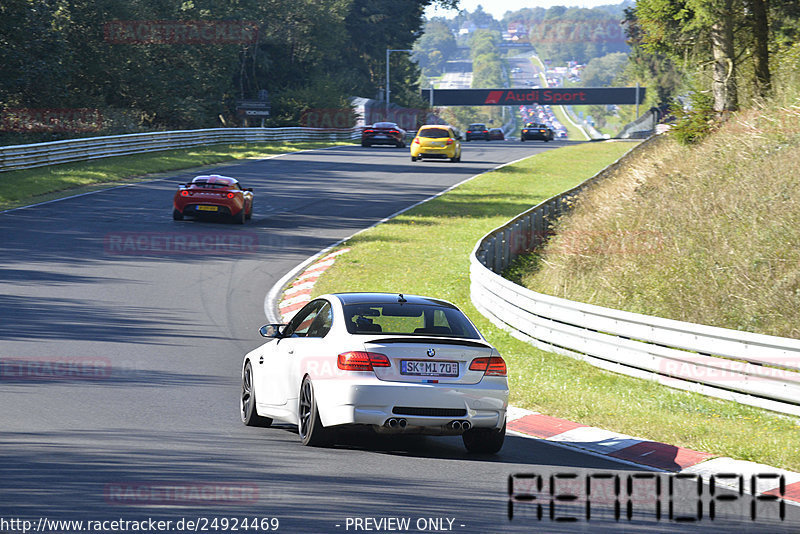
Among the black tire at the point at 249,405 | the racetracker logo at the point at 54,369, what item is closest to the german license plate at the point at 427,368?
the black tire at the point at 249,405

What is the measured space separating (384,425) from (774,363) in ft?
15.1

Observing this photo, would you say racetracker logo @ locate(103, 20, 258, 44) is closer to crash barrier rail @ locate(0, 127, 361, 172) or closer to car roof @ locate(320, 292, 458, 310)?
crash barrier rail @ locate(0, 127, 361, 172)

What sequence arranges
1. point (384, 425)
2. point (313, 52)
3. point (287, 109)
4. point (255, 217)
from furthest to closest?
point (313, 52) < point (287, 109) < point (255, 217) < point (384, 425)

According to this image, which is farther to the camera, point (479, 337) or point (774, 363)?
point (774, 363)

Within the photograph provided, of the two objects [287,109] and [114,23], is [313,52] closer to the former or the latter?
[287,109]

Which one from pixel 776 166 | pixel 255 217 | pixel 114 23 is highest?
pixel 114 23

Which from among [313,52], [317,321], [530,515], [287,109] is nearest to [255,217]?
[317,321]

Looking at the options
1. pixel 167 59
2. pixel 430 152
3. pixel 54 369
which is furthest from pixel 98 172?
pixel 54 369

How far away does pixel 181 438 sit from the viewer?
366 inches

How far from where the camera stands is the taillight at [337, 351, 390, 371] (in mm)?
8953

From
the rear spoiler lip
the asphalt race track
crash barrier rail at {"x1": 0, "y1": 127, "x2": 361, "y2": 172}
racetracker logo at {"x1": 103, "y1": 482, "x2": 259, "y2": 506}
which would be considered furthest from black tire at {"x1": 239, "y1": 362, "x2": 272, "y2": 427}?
crash barrier rail at {"x1": 0, "y1": 127, "x2": 361, "y2": 172}

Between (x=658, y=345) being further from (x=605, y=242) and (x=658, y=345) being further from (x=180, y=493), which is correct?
(x=605, y=242)

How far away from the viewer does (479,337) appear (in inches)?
377

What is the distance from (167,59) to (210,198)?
128 ft
